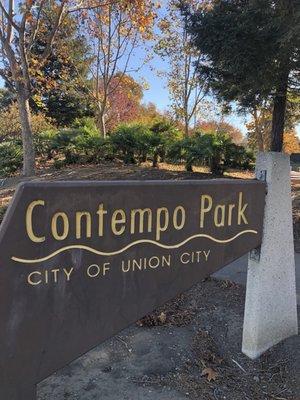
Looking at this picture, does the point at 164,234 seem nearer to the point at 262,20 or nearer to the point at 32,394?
the point at 32,394

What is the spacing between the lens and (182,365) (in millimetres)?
3281

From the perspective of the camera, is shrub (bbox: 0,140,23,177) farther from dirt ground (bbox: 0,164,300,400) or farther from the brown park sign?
the brown park sign

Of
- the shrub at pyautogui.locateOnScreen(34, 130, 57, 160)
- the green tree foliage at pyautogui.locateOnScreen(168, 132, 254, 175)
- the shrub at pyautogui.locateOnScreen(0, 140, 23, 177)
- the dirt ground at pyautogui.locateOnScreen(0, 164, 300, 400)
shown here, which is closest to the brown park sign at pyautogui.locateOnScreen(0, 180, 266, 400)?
the dirt ground at pyautogui.locateOnScreen(0, 164, 300, 400)

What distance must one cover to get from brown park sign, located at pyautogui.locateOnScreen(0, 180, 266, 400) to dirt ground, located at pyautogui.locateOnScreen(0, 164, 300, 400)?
2.30 feet

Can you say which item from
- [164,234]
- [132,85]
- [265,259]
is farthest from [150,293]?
Result: [132,85]

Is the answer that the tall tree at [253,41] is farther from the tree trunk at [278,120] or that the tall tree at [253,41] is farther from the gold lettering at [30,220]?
the gold lettering at [30,220]

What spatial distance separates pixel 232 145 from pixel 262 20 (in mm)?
6242

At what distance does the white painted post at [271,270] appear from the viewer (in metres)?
3.26

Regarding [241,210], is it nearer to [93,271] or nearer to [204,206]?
[204,206]

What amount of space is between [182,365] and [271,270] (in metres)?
0.97

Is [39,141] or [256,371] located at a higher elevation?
[39,141]

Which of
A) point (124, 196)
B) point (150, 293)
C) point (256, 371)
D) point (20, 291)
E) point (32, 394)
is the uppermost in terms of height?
point (124, 196)

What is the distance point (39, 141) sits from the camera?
1762 centimetres

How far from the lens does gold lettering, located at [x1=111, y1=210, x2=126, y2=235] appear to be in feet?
7.84
